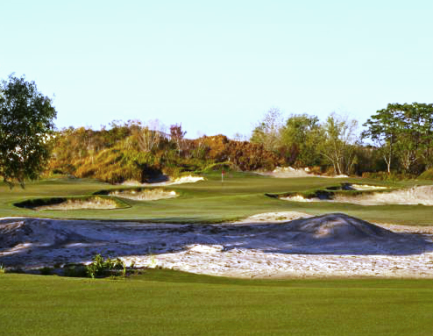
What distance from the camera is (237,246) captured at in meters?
25.6

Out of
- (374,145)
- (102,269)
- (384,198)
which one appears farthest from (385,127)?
(102,269)

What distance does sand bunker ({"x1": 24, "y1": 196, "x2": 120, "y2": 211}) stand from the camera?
4281 centimetres

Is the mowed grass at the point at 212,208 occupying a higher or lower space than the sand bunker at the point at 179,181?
lower

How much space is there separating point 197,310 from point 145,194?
45.5 m

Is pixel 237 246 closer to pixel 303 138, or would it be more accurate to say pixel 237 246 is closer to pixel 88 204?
pixel 88 204

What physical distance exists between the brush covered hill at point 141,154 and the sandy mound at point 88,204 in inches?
1193

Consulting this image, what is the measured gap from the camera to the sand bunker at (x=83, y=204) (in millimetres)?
42812

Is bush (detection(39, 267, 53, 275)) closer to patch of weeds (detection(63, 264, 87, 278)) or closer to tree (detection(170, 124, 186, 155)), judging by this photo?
patch of weeds (detection(63, 264, 87, 278))

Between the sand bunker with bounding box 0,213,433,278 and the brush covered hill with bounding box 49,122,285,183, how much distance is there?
46.6 meters

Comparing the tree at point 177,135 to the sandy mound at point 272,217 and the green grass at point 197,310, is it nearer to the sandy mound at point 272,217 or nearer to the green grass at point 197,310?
the sandy mound at point 272,217

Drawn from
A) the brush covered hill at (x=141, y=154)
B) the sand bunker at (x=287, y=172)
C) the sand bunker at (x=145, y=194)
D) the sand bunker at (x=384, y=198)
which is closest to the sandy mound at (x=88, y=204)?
the sand bunker at (x=145, y=194)

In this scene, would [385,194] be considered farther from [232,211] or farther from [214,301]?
[214,301]

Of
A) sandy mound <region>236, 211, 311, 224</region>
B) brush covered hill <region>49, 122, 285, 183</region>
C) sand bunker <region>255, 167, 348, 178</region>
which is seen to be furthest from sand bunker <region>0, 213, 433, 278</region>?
sand bunker <region>255, 167, 348, 178</region>

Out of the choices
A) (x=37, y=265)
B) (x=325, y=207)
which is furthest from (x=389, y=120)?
(x=37, y=265)
